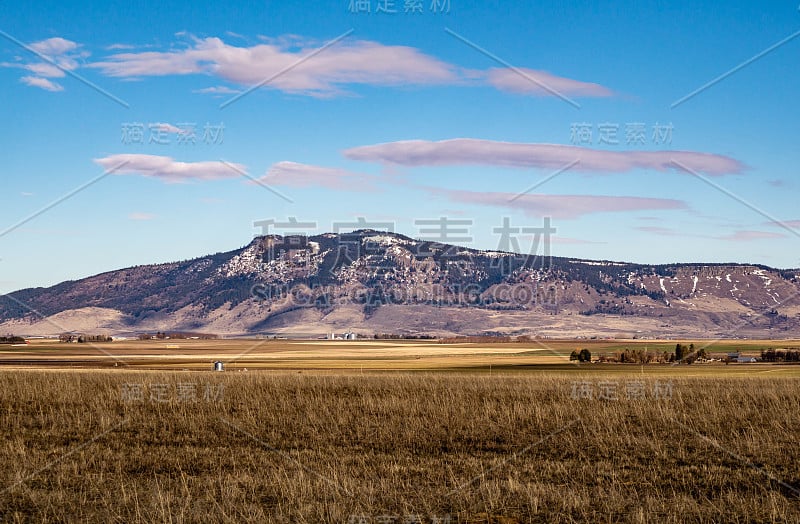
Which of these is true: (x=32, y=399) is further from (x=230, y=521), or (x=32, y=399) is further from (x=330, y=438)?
(x=230, y=521)

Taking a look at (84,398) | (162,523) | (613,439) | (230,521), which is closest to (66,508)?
(162,523)

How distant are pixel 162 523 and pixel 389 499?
409cm

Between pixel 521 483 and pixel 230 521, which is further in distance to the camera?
pixel 521 483

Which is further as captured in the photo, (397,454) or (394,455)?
(397,454)

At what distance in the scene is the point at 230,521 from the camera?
45.3 ft

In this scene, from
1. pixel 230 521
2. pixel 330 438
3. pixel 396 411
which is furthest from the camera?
pixel 396 411

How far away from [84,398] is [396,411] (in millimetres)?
11864

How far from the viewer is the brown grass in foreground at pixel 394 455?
602 inches

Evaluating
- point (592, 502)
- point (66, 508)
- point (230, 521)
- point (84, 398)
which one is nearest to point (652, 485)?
point (592, 502)

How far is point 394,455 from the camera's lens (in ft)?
69.9

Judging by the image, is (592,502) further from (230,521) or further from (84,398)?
(84,398)

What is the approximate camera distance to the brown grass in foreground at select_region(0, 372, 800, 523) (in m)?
15.3

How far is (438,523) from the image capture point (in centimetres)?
1408

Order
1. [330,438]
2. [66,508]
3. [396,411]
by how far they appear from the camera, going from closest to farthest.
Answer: [66,508] → [330,438] → [396,411]
